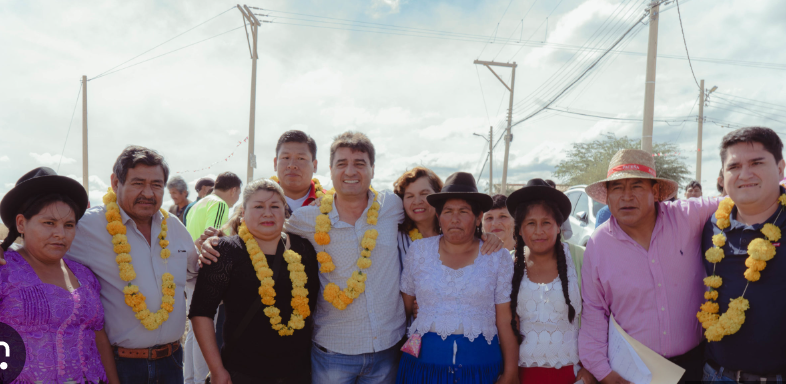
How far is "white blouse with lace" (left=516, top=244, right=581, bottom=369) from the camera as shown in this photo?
102 inches

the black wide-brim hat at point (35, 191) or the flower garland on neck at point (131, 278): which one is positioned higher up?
the black wide-brim hat at point (35, 191)

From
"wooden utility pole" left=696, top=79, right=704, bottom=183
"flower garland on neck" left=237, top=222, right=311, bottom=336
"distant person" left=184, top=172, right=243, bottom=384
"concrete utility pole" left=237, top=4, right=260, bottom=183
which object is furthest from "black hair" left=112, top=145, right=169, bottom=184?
"wooden utility pole" left=696, top=79, right=704, bottom=183

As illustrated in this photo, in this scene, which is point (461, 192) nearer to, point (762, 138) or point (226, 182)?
point (762, 138)

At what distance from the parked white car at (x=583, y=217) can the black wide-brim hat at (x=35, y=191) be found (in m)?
6.46

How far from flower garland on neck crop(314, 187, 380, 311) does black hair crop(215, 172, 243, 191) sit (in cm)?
295

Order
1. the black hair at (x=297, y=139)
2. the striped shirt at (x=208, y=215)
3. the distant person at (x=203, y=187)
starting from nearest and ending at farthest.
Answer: the black hair at (x=297, y=139)
the striped shirt at (x=208, y=215)
the distant person at (x=203, y=187)

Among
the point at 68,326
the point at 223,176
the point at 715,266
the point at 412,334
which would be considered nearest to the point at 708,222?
the point at 715,266

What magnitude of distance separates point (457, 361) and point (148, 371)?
1.91 m

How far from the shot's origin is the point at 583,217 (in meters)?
7.28

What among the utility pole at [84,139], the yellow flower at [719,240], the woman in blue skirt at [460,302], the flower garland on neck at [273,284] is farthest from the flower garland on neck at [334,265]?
the utility pole at [84,139]

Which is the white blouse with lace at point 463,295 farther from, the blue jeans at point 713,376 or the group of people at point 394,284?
the blue jeans at point 713,376

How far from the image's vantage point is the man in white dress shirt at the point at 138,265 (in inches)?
103

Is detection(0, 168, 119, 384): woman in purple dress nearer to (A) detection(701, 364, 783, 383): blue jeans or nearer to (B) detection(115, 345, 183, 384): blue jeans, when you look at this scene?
(B) detection(115, 345, 183, 384): blue jeans

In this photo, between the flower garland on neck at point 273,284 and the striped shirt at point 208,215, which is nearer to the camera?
the flower garland on neck at point 273,284
